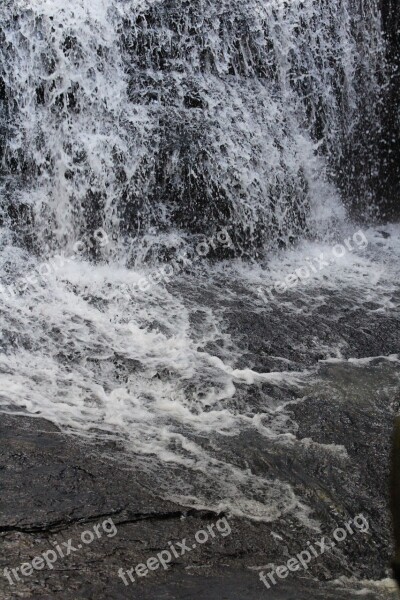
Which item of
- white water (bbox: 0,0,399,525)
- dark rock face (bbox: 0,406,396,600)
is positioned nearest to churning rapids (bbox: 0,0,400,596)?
white water (bbox: 0,0,399,525)

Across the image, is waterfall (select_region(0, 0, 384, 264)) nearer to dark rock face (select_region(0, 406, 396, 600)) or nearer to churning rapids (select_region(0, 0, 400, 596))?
churning rapids (select_region(0, 0, 400, 596))

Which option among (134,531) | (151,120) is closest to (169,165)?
(151,120)

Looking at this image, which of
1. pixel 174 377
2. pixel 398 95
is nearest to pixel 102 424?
pixel 174 377

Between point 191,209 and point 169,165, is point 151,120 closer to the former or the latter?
point 169,165

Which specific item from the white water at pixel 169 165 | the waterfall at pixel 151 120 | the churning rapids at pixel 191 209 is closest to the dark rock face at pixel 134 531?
the churning rapids at pixel 191 209

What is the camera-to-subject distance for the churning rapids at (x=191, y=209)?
574 cm

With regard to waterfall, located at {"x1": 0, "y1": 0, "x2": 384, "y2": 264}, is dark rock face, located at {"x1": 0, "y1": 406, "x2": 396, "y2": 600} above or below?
below

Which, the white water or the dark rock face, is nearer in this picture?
the dark rock face

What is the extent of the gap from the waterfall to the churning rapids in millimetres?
18

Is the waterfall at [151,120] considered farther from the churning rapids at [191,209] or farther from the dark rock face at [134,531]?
the dark rock face at [134,531]

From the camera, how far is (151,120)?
7578 millimetres

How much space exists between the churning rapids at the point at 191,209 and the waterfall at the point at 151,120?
0.06 ft

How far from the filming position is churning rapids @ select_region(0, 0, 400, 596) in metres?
5.74

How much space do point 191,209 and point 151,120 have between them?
37.0 inches
